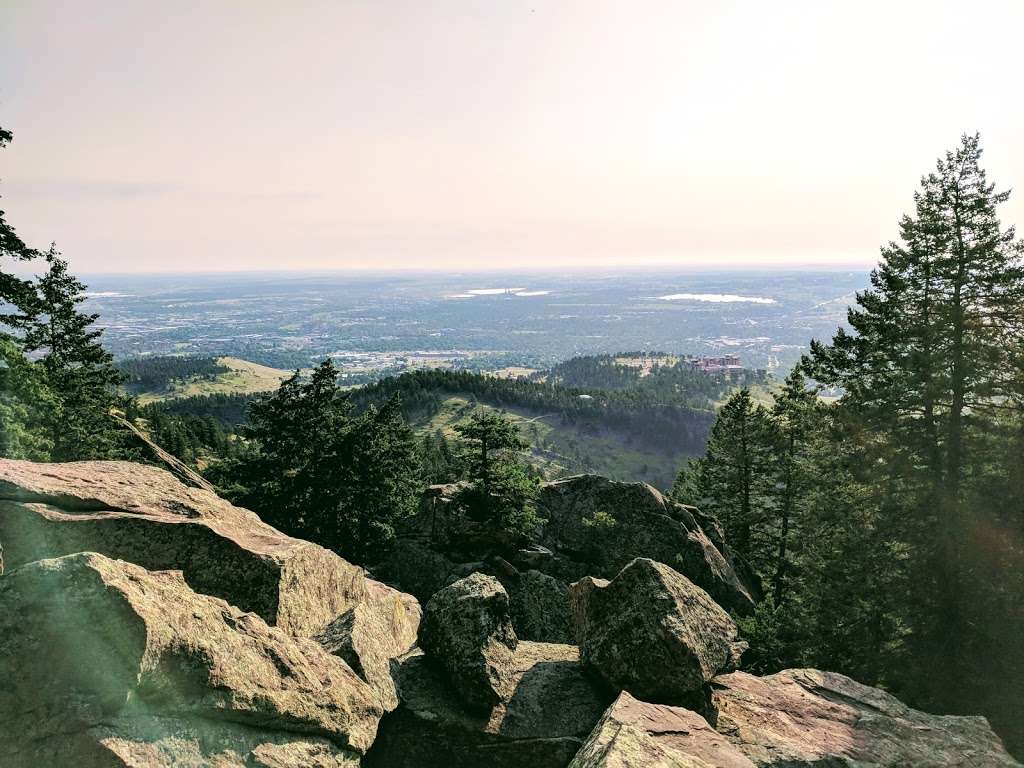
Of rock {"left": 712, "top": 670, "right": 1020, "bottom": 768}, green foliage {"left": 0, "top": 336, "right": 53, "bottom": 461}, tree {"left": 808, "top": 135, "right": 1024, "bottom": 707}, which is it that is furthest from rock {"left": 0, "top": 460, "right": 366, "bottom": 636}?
green foliage {"left": 0, "top": 336, "right": 53, "bottom": 461}

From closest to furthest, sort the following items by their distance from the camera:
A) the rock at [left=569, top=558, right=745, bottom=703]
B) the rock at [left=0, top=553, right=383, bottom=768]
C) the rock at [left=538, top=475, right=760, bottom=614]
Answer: the rock at [left=0, top=553, right=383, bottom=768]
the rock at [left=569, top=558, right=745, bottom=703]
the rock at [left=538, top=475, right=760, bottom=614]

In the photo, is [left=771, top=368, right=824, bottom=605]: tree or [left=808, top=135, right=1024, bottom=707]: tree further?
[left=771, top=368, right=824, bottom=605]: tree

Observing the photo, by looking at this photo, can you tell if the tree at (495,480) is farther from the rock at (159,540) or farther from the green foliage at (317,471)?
the rock at (159,540)

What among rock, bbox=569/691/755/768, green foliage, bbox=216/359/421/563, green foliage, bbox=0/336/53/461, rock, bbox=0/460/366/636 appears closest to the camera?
rock, bbox=569/691/755/768

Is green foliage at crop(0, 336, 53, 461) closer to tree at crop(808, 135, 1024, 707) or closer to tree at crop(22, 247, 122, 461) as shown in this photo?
tree at crop(22, 247, 122, 461)

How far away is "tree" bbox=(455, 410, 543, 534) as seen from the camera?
30.4 metres

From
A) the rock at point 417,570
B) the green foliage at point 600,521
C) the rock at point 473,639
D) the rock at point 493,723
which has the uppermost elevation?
the rock at point 473,639

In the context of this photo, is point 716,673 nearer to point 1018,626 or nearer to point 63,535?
point 1018,626

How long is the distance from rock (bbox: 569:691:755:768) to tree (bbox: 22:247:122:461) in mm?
46025

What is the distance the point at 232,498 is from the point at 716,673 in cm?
3352

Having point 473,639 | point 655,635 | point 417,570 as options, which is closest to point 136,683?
point 473,639

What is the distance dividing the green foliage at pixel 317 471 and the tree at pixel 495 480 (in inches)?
324

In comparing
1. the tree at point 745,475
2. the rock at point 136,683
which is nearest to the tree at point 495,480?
the tree at point 745,475

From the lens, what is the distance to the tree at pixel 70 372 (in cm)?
4050
